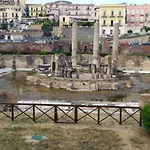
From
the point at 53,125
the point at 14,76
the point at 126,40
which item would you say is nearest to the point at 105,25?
the point at 126,40

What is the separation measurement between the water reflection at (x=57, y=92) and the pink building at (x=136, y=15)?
4184cm

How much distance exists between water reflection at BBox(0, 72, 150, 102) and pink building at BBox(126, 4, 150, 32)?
137ft

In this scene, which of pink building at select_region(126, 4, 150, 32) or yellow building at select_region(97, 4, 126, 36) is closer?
yellow building at select_region(97, 4, 126, 36)

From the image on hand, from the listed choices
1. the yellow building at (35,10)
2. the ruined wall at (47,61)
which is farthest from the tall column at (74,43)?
the yellow building at (35,10)

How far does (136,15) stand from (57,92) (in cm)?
5050

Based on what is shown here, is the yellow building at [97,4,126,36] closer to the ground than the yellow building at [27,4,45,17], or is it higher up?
closer to the ground

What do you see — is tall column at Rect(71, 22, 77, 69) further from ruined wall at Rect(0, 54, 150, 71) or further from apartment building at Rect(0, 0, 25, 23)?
apartment building at Rect(0, 0, 25, 23)

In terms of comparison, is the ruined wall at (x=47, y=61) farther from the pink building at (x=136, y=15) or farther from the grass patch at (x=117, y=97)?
the pink building at (x=136, y=15)

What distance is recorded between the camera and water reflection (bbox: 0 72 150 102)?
28156 mm

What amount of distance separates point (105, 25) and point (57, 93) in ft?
145

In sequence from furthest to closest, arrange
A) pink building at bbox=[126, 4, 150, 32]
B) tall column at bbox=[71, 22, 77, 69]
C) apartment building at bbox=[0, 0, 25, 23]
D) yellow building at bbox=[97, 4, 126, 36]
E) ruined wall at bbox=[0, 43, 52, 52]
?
apartment building at bbox=[0, 0, 25, 23] → pink building at bbox=[126, 4, 150, 32] → yellow building at bbox=[97, 4, 126, 36] → ruined wall at bbox=[0, 43, 52, 52] → tall column at bbox=[71, 22, 77, 69]

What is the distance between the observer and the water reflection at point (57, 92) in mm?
28156

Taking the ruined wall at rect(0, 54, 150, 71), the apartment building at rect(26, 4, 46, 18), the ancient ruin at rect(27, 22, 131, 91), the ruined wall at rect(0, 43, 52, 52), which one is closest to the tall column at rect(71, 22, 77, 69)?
the ancient ruin at rect(27, 22, 131, 91)

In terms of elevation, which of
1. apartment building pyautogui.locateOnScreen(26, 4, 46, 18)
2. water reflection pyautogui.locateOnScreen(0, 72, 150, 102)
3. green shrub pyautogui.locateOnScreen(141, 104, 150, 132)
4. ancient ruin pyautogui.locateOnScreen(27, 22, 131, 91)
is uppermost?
apartment building pyautogui.locateOnScreen(26, 4, 46, 18)
